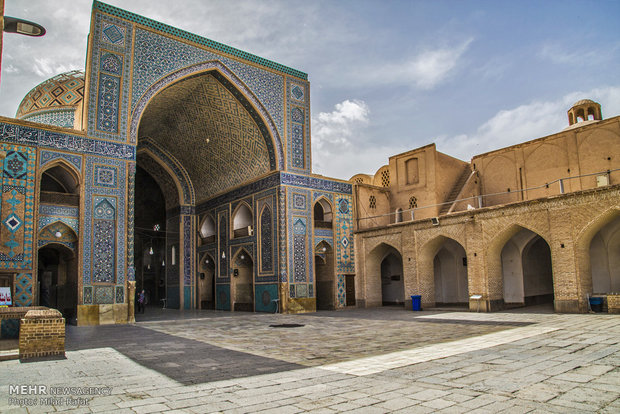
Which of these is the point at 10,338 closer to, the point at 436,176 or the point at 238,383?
the point at 238,383

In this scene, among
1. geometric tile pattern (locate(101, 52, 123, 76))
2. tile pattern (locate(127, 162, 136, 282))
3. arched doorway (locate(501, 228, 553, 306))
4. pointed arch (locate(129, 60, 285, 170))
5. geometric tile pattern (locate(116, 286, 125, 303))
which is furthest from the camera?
pointed arch (locate(129, 60, 285, 170))

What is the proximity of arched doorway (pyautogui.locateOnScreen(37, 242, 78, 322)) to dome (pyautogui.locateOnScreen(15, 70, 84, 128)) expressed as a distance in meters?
5.63

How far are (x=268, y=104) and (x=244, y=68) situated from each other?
5.33ft

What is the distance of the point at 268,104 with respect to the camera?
17.8 meters

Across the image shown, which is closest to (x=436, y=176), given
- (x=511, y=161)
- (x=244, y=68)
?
(x=511, y=161)

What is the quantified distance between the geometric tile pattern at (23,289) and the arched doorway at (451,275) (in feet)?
44.4

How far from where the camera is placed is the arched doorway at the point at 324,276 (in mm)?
17938

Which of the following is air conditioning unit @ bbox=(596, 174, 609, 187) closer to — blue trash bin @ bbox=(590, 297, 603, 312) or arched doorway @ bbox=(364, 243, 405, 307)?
blue trash bin @ bbox=(590, 297, 603, 312)

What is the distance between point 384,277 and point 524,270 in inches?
242

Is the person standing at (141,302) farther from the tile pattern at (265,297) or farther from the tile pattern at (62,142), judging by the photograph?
the tile pattern at (62,142)

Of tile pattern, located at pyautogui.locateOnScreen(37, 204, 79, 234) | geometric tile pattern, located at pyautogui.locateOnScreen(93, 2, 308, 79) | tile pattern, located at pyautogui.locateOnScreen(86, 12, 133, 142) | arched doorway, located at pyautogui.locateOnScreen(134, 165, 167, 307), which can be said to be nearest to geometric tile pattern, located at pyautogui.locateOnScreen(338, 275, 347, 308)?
geometric tile pattern, located at pyautogui.locateOnScreen(93, 2, 308, 79)

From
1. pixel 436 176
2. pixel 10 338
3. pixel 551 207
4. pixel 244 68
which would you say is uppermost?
pixel 244 68

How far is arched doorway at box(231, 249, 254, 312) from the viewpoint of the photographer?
62.6ft

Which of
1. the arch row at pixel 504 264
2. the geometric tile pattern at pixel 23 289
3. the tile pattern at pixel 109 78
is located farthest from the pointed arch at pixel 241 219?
the geometric tile pattern at pixel 23 289
